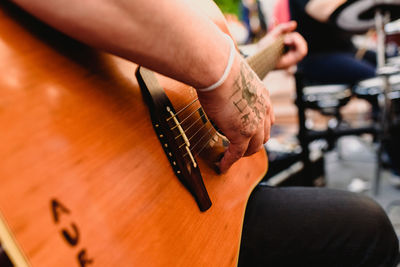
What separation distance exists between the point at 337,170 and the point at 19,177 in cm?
227

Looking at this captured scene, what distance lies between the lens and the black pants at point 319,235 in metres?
0.58

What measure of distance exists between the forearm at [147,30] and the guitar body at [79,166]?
2.1 inches

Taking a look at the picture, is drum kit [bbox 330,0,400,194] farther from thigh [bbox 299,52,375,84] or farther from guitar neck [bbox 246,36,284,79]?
guitar neck [bbox 246,36,284,79]

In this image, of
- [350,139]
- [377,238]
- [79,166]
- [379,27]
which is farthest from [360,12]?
[350,139]

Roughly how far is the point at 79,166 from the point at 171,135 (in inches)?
6.5

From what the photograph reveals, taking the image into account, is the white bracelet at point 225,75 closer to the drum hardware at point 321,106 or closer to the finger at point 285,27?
the finger at point 285,27

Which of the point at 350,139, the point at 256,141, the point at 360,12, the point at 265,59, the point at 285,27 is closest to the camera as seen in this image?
the point at 256,141

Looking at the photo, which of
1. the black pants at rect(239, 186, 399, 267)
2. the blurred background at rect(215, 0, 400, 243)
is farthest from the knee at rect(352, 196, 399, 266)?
the blurred background at rect(215, 0, 400, 243)

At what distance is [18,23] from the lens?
322 millimetres

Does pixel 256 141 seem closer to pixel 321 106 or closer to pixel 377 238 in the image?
pixel 377 238

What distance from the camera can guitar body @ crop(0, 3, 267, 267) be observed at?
282 millimetres

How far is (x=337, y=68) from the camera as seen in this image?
5.98ft

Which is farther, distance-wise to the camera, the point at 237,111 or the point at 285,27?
the point at 285,27

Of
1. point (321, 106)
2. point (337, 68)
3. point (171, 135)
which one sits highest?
point (171, 135)
